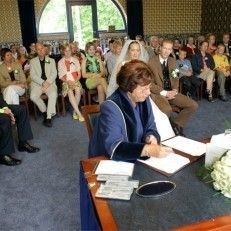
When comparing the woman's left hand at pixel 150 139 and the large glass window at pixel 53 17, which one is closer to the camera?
the woman's left hand at pixel 150 139

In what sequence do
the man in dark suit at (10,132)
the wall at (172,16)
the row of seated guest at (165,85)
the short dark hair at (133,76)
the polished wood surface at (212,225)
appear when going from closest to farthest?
the polished wood surface at (212,225), the short dark hair at (133,76), the man in dark suit at (10,132), the row of seated guest at (165,85), the wall at (172,16)

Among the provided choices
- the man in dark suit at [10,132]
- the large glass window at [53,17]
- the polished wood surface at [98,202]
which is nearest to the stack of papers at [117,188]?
the polished wood surface at [98,202]

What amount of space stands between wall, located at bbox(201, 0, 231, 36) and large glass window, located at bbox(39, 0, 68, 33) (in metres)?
4.39

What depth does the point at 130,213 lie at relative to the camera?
4.25ft

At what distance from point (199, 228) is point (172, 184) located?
322mm

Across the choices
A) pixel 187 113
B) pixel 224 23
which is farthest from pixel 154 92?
pixel 224 23

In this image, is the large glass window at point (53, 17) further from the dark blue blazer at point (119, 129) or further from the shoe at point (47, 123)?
the dark blue blazer at point (119, 129)

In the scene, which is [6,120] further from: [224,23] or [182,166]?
[224,23]

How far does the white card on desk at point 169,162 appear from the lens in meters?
1.65

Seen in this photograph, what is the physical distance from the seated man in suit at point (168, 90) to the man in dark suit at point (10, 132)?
1.59 metres

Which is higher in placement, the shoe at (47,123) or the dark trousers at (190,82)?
the dark trousers at (190,82)

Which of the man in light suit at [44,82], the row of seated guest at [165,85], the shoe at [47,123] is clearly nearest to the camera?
the row of seated guest at [165,85]

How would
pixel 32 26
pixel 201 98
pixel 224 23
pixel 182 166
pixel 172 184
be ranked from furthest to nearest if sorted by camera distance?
pixel 32 26 → pixel 224 23 → pixel 201 98 → pixel 182 166 → pixel 172 184

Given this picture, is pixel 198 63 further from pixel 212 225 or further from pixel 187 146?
pixel 212 225
